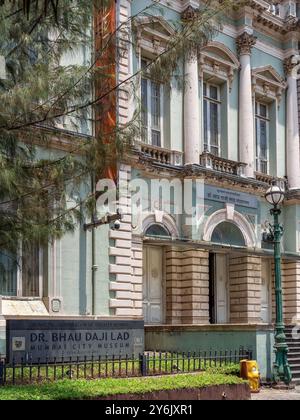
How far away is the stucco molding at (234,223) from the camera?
81.3ft

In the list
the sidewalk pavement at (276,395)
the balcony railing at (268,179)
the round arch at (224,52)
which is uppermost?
the round arch at (224,52)

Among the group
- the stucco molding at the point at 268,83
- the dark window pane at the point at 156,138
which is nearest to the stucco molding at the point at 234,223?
the dark window pane at the point at 156,138

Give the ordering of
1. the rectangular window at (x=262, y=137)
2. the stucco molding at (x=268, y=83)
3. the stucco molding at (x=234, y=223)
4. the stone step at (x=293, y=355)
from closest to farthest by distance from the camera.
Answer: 1. the stone step at (x=293, y=355)
2. the stucco molding at (x=234, y=223)
3. the stucco molding at (x=268, y=83)
4. the rectangular window at (x=262, y=137)

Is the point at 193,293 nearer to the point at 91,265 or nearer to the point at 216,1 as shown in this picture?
the point at 91,265

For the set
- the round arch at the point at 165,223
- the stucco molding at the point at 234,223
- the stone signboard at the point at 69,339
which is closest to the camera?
the stone signboard at the point at 69,339

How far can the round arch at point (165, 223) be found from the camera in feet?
75.4

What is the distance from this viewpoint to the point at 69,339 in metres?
15.5

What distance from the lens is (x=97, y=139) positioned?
10.9 metres

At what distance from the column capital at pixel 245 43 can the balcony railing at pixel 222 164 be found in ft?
13.9

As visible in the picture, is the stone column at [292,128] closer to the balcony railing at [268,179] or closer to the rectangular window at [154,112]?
the balcony railing at [268,179]

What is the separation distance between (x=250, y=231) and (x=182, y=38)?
16.5m

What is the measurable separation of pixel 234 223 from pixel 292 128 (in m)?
5.34

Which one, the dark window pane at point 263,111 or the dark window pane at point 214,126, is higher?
the dark window pane at point 263,111

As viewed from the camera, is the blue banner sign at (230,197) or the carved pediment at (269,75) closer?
the blue banner sign at (230,197)
